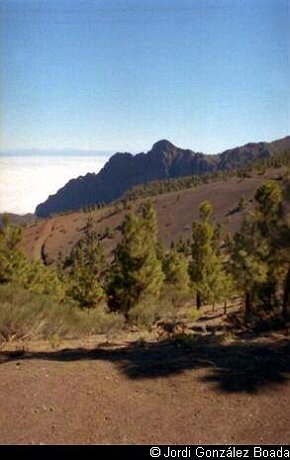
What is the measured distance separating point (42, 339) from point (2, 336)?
5.02ft

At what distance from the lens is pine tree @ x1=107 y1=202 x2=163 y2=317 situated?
3123 cm

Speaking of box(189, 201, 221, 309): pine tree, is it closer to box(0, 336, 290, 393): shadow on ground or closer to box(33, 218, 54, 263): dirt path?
box(0, 336, 290, 393): shadow on ground

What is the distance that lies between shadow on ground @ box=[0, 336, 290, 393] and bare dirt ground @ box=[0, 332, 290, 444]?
0.02m

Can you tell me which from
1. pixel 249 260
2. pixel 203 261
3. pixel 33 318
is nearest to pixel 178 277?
pixel 203 261

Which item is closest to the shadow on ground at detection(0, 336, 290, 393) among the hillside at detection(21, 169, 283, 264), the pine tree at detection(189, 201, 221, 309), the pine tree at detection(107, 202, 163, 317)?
the pine tree at detection(107, 202, 163, 317)

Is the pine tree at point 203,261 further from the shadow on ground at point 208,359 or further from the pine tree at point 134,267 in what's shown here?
the shadow on ground at point 208,359

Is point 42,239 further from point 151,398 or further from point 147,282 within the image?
point 151,398

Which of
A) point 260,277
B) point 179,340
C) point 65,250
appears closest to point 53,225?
point 65,250

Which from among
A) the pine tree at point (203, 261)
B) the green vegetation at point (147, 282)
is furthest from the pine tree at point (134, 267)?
the pine tree at point (203, 261)

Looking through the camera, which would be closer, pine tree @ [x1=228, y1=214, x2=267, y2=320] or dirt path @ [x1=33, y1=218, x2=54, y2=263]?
pine tree @ [x1=228, y1=214, x2=267, y2=320]

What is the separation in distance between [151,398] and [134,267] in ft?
71.7

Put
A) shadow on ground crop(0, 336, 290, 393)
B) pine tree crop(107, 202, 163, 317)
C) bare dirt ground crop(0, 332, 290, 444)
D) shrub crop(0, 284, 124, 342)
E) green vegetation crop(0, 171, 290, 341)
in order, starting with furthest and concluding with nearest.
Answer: pine tree crop(107, 202, 163, 317) → green vegetation crop(0, 171, 290, 341) → shrub crop(0, 284, 124, 342) → shadow on ground crop(0, 336, 290, 393) → bare dirt ground crop(0, 332, 290, 444)

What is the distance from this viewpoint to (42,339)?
56.4ft

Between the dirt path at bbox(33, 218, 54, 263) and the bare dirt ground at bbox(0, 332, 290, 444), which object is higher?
the bare dirt ground at bbox(0, 332, 290, 444)
